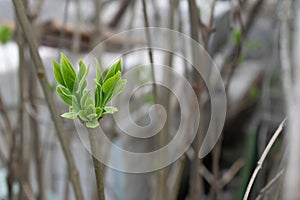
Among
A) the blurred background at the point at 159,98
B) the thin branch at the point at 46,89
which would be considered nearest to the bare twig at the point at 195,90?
the blurred background at the point at 159,98

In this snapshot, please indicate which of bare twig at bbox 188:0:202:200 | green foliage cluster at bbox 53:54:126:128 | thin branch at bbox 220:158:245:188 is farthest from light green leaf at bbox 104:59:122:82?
thin branch at bbox 220:158:245:188

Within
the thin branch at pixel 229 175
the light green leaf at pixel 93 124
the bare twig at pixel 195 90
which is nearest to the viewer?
the light green leaf at pixel 93 124

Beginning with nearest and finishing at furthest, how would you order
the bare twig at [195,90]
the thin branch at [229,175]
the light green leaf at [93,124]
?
1. the light green leaf at [93,124]
2. the bare twig at [195,90]
3. the thin branch at [229,175]

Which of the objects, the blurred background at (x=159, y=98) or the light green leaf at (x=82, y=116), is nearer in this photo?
the light green leaf at (x=82, y=116)

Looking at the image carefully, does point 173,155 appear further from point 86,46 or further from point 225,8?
point 86,46

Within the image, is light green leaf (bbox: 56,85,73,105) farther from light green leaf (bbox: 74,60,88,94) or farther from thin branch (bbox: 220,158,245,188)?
thin branch (bbox: 220,158,245,188)

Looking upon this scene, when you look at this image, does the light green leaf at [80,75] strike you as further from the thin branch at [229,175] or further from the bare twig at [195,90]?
the thin branch at [229,175]
